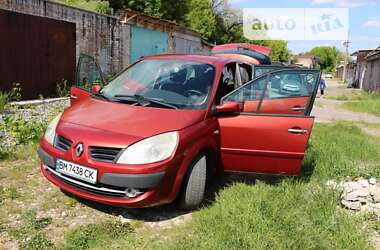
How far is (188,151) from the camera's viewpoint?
341cm

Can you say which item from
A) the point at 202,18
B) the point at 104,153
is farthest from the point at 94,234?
the point at 202,18

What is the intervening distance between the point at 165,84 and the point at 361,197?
2.54 m

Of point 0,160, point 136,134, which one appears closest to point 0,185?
point 0,160

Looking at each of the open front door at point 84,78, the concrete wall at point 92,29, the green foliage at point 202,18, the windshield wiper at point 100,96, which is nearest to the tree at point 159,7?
the concrete wall at point 92,29

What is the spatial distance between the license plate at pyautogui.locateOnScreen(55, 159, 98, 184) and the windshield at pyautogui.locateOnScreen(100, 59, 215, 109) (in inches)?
37.4

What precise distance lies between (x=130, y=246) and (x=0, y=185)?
198cm

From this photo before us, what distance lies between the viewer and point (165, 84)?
164 inches

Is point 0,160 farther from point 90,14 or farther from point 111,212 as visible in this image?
point 90,14

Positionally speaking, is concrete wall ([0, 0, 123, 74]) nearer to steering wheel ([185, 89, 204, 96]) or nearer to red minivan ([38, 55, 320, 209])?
red minivan ([38, 55, 320, 209])

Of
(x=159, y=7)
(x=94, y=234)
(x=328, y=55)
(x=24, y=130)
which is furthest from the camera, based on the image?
(x=328, y=55)

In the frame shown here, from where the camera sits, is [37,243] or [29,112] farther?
[29,112]

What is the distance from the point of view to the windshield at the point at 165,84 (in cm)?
389

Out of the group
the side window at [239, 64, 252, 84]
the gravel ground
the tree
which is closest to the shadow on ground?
the side window at [239, 64, 252, 84]

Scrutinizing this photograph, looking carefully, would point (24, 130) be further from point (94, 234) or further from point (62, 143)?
point (94, 234)
